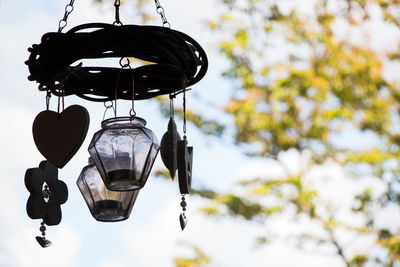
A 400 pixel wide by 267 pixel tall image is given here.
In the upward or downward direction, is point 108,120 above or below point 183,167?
above

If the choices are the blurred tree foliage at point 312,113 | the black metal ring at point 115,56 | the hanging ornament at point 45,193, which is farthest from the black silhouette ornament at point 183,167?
the blurred tree foliage at point 312,113

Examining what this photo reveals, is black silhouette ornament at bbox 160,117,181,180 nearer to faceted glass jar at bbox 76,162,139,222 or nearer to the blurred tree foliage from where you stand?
faceted glass jar at bbox 76,162,139,222

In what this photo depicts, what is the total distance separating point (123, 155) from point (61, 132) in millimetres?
131

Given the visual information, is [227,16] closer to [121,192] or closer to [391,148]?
[391,148]

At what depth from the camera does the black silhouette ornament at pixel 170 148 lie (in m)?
1.36

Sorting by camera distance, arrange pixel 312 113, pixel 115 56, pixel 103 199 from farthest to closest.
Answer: pixel 312 113
pixel 103 199
pixel 115 56

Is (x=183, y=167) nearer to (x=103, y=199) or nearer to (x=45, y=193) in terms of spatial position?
(x=103, y=199)

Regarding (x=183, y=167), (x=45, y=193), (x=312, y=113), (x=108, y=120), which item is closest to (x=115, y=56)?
(x=108, y=120)

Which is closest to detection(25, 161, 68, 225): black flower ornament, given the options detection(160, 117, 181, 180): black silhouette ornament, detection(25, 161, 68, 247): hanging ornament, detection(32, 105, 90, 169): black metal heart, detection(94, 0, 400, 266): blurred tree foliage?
detection(25, 161, 68, 247): hanging ornament

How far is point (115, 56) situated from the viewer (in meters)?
1.28

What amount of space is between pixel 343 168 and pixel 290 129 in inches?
20.7

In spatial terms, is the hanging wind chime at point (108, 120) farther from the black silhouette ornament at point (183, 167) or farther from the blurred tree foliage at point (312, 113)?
the blurred tree foliage at point (312, 113)

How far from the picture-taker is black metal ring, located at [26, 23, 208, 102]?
1.24m

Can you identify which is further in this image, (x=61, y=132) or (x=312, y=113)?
(x=312, y=113)
